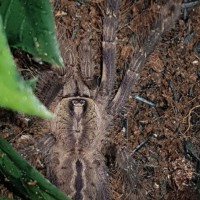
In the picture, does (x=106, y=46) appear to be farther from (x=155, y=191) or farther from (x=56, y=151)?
(x=155, y=191)

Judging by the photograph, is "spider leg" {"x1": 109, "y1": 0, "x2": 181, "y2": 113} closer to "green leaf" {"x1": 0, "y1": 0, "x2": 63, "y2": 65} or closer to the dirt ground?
the dirt ground

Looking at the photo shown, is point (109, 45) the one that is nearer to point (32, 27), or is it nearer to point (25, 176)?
point (25, 176)

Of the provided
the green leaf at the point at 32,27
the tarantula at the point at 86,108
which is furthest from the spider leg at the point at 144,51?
the green leaf at the point at 32,27

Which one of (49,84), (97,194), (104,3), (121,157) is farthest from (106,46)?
(97,194)

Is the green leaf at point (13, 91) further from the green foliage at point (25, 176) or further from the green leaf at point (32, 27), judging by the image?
the green foliage at point (25, 176)

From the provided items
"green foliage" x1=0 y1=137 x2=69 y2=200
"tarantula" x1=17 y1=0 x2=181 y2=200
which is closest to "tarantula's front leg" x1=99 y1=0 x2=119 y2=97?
"tarantula" x1=17 y1=0 x2=181 y2=200

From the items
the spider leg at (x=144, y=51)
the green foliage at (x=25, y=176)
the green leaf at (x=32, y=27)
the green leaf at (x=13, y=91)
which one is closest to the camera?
the green leaf at (x=13, y=91)
